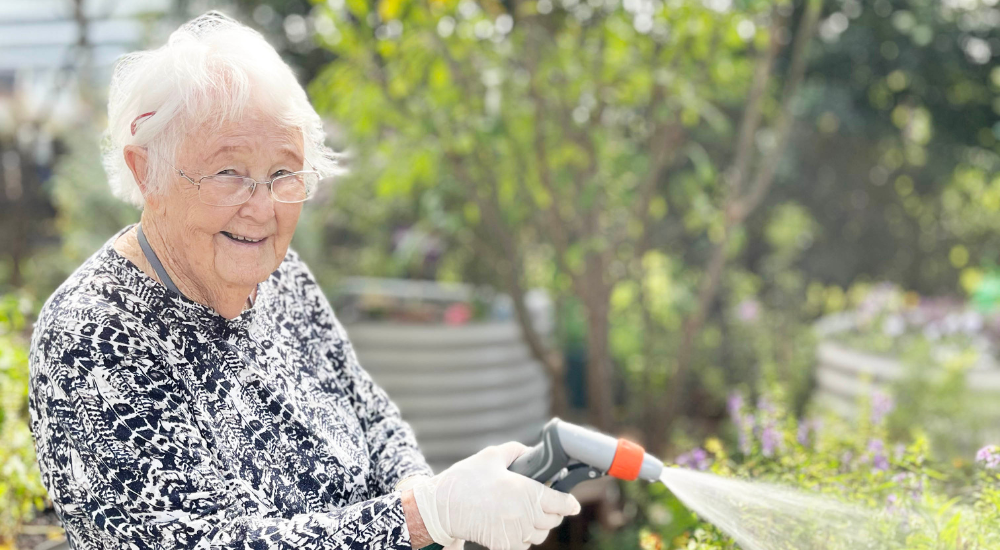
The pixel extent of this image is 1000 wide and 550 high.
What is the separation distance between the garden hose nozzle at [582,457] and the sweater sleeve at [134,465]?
26cm

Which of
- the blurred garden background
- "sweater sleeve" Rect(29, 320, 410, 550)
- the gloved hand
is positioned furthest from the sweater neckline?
the blurred garden background

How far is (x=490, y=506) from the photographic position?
4.08 ft

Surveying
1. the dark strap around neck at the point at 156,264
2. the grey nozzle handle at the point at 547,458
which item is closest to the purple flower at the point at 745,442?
the grey nozzle handle at the point at 547,458

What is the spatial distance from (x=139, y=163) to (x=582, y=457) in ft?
3.04

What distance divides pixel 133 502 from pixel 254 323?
46cm

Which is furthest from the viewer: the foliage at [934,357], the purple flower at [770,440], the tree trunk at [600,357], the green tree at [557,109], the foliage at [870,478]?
the tree trunk at [600,357]

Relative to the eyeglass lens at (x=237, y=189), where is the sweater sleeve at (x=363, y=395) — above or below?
below

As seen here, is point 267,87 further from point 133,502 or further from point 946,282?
point 946,282

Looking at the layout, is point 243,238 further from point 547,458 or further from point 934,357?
point 934,357

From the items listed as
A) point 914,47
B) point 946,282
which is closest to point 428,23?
point 914,47

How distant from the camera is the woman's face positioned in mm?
1300

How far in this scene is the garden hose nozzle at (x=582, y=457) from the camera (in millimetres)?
1212

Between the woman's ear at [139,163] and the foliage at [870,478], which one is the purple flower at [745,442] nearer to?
the foliage at [870,478]

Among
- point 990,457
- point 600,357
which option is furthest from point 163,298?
point 600,357
